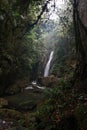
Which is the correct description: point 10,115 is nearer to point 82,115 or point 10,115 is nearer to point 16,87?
point 82,115

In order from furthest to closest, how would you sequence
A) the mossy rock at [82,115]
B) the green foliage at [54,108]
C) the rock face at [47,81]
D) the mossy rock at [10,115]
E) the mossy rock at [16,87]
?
the rock face at [47,81]
the mossy rock at [16,87]
the mossy rock at [10,115]
the green foliage at [54,108]
the mossy rock at [82,115]

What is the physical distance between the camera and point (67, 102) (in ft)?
20.4

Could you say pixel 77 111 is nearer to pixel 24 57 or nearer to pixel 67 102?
pixel 67 102

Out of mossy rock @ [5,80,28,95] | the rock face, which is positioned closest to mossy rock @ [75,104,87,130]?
mossy rock @ [5,80,28,95]

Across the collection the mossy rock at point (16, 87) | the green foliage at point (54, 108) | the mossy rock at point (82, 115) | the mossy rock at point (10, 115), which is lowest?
the mossy rock at point (16, 87)

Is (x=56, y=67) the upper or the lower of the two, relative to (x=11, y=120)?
lower

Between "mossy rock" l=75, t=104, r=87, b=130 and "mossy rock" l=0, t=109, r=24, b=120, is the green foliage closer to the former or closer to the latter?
"mossy rock" l=75, t=104, r=87, b=130

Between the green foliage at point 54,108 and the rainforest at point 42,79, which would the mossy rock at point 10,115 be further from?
the green foliage at point 54,108

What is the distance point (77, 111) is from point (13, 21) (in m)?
10.0

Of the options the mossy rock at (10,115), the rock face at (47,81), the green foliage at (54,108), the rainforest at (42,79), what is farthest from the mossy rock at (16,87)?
the green foliage at (54,108)

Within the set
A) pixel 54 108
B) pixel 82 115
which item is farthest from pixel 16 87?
pixel 82 115

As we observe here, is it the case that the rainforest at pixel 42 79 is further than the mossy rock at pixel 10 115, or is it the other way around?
the mossy rock at pixel 10 115

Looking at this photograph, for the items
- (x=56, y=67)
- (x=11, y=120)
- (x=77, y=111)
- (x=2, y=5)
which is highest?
(x=2, y=5)

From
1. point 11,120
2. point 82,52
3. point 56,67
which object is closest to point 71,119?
point 82,52
